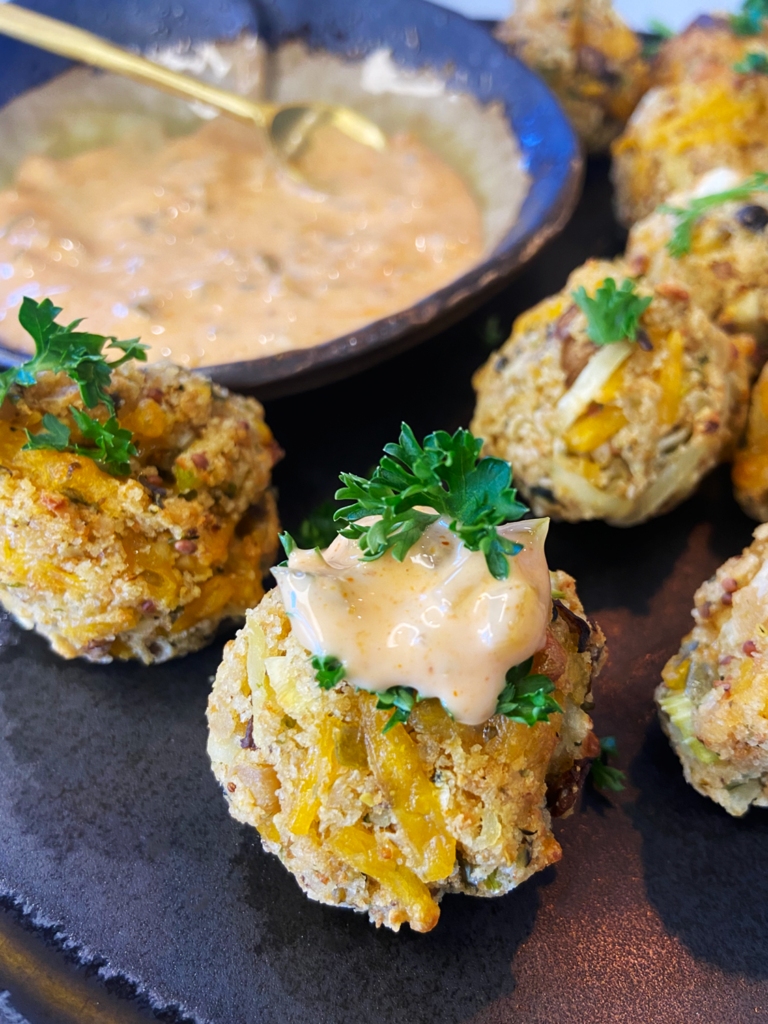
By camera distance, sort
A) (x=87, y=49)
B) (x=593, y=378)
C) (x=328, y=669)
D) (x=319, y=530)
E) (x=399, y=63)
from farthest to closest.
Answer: (x=399, y=63)
(x=87, y=49)
(x=319, y=530)
(x=593, y=378)
(x=328, y=669)

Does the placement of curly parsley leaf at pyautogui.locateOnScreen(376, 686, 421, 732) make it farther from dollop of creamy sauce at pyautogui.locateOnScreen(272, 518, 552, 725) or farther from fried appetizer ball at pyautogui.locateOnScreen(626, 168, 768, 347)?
fried appetizer ball at pyautogui.locateOnScreen(626, 168, 768, 347)

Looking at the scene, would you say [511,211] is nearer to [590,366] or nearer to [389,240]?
[389,240]

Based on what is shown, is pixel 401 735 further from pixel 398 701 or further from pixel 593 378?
pixel 593 378

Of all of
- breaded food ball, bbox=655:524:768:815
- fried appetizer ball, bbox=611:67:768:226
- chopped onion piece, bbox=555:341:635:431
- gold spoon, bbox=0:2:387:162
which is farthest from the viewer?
gold spoon, bbox=0:2:387:162

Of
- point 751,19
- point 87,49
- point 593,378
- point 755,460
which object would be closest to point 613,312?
point 593,378

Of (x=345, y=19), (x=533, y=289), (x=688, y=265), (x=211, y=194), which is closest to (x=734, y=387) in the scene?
(x=688, y=265)

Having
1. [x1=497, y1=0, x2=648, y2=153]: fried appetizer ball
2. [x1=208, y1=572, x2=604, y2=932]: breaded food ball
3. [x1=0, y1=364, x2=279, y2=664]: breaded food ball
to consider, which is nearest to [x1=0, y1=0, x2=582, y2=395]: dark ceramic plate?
[x1=497, y1=0, x2=648, y2=153]: fried appetizer ball

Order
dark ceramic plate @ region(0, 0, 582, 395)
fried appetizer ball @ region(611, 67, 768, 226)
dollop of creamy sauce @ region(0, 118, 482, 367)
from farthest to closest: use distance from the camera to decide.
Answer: fried appetizer ball @ region(611, 67, 768, 226) < dollop of creamy sauce @ region(0, 118, 482, 367) < dark ceramic plate @ region(0, 0, 582, 395)
